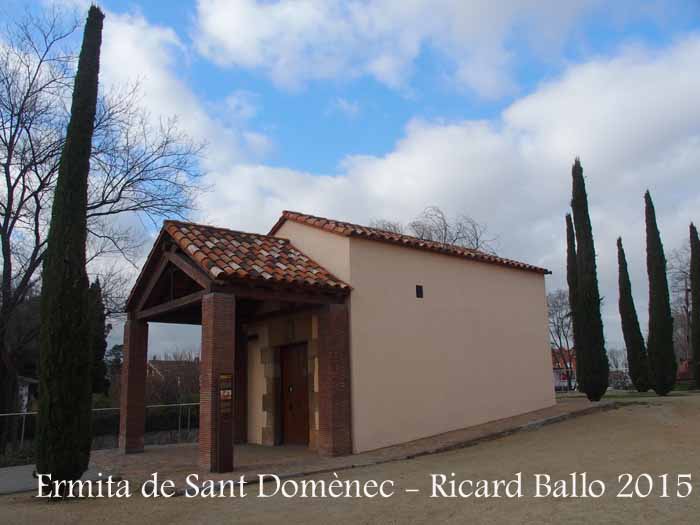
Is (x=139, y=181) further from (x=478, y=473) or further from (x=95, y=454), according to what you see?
(x=478, y=473)

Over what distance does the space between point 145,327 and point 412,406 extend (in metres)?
6.53

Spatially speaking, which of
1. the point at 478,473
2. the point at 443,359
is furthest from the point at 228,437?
the point at 443,359

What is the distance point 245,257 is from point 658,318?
17.9m

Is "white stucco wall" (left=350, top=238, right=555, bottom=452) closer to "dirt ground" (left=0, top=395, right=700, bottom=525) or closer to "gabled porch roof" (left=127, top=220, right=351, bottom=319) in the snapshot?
"gabled porch roof" (left=127, top=220, right=351, bottom=319)

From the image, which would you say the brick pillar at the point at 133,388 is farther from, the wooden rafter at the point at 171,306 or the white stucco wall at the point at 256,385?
the white stucco wall at the point at 256,385

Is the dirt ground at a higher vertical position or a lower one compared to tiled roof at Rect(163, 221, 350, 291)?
lower

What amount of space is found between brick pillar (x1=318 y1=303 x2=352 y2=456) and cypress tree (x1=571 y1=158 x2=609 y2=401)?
9146 mm

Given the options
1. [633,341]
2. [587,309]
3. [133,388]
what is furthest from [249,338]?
[633,341]

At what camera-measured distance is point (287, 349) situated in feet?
44.8

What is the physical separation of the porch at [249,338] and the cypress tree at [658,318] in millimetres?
14648

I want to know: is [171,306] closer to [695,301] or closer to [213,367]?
[213,367]

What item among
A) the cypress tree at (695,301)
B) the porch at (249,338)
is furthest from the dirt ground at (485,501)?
the cypress tree at (695,301)

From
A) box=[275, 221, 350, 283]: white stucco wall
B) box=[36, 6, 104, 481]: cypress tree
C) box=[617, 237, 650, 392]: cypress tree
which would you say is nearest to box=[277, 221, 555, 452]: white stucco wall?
box=[275, 221, 350, 283]: white stucco wall

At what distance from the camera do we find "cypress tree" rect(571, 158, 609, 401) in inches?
659
